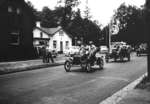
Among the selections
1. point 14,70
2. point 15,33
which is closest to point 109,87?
point 14,70

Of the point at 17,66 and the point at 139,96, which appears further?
the point at 17,66

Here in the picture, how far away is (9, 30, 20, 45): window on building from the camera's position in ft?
92.0

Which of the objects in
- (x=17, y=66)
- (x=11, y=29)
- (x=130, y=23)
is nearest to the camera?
(x=17, y=66)

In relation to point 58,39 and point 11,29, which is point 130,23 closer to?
point 58,39

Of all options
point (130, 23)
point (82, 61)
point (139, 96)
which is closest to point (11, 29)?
point (82, 61)

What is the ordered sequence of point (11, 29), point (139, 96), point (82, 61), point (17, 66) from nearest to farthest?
point (139, 96) → point (82, 61) → point (17, 66) → point (11, 29)

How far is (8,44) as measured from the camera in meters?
27.4

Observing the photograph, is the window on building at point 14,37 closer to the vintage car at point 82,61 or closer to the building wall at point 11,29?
the building wall at point 11,29

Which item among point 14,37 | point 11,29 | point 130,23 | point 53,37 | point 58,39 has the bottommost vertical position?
point 14,37

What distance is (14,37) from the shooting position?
28.7 metres

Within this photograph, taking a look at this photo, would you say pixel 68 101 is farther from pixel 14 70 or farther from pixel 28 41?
pixel 28 41

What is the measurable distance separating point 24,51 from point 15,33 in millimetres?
2678

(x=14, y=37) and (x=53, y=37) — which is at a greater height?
(x=53, y=37)

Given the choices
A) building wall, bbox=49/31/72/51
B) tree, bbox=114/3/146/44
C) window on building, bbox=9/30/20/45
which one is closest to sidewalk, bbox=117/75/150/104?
window on building, bbox=9/30/20/45
